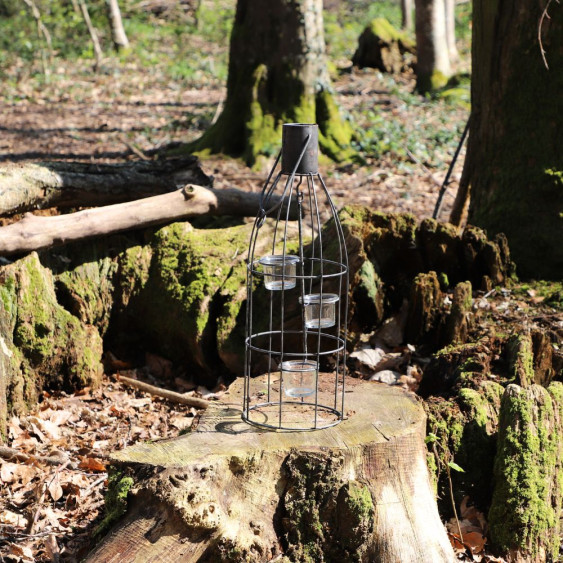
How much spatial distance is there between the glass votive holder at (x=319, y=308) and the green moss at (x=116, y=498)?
Result: 3.59 ft

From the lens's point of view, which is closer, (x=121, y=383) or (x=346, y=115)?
(x=121, y=383)

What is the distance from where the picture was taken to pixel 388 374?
5211 millimetres

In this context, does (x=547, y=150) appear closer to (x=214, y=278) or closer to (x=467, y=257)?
(x=467, y=257)

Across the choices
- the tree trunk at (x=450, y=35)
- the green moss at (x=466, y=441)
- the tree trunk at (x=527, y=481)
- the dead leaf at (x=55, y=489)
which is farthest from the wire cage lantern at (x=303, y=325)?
the tree trunk at (x=450, y=35)

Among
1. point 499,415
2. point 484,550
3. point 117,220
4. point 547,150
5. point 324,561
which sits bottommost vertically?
point 484,550

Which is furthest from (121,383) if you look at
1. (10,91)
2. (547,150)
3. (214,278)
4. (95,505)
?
(10,91)

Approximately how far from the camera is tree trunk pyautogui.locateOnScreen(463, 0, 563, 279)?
610 centimetres

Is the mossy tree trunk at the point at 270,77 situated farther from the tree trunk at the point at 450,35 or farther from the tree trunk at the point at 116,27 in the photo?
the tree trunk at the point at 116,27

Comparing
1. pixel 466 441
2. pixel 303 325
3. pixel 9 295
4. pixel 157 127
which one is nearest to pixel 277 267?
pixel 303 325

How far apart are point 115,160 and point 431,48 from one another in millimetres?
8482

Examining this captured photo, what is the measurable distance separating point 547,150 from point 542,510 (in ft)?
11.4

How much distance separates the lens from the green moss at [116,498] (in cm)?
310

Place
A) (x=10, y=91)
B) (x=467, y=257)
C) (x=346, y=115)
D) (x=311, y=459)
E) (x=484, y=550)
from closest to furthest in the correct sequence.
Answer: (x=311, y=459) → (x=484, y=550) → (x=467, y=257) → (x=346, y=115) → (x=10, y=91)

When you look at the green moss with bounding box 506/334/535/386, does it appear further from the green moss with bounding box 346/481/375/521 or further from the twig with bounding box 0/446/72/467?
the twig with bounding box 0/446/72/467
